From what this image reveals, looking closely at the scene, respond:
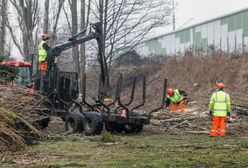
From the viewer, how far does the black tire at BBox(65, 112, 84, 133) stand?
51.5 ft

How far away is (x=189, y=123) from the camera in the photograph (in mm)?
17234

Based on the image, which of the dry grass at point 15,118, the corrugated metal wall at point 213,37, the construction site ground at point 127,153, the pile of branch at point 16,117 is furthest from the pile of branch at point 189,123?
the corrugated metal wall at point 213,37

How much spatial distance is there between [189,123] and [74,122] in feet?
13.0

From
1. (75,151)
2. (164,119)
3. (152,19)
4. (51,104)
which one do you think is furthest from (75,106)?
(152,19)

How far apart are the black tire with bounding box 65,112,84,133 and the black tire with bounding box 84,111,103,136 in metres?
0.19

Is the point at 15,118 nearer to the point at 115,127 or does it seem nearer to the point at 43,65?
the point at 115,127

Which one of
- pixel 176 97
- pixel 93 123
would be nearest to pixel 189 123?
pixel 93 123

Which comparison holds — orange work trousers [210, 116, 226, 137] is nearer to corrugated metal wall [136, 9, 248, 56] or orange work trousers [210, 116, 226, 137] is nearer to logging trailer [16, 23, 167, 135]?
logging trailer [16, 23, 167, 135]

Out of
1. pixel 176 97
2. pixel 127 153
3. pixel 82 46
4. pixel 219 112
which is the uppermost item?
pixel 82 46

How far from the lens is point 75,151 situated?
11742 millimetres

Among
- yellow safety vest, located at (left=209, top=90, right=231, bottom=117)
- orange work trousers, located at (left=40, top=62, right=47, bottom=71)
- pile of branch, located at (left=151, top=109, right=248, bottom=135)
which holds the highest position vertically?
orange work trousers, located at (left=40, top=62, right=47, bottom=71)

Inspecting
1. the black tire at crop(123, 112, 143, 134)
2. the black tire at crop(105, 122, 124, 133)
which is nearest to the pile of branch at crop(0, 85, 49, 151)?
the black tire at crop(105, 122, 124, 133)

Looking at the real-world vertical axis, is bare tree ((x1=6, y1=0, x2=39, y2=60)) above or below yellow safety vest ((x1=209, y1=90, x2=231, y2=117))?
above

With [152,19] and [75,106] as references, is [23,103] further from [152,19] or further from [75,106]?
[152,19]
